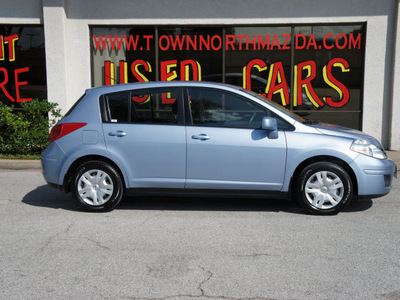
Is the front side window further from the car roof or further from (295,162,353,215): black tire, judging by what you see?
(295,162,353,215): black tire

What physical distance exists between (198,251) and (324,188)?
2061mm

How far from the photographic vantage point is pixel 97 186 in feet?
20.0

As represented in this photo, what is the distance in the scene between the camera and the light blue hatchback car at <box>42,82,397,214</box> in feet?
19.1

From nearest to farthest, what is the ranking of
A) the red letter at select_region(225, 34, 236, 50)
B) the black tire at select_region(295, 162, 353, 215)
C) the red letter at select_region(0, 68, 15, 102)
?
the black tire at select_region(295, 162, 353, 215) → the red letter at select_region(225, 34, 236, 50) → the red letter at select_region(0, 68, 15, 102)

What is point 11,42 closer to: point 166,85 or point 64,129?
point 64,129

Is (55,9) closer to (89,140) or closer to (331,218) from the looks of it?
(89,140)

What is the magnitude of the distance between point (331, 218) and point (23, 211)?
4.12m

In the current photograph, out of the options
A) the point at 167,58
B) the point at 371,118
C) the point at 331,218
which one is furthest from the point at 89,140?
the point at 371,118

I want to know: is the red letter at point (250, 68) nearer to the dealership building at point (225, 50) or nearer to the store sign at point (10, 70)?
the dealership building at point (225, 50)

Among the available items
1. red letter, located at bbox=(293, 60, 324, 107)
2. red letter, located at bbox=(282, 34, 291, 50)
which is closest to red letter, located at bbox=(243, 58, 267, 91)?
red letter, located at bbox=(282, 34, 291, 50)

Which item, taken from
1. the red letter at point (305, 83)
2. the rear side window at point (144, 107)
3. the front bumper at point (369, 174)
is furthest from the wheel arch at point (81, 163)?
the red letter at point (305, 83)

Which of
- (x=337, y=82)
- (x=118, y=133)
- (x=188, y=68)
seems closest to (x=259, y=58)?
(x=188, y=68)

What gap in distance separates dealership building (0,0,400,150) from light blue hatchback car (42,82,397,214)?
512 cm

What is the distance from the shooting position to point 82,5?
1123 cm
